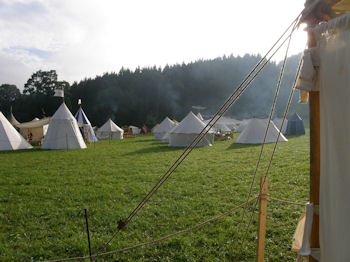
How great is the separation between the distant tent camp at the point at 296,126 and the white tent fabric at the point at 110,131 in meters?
16.3

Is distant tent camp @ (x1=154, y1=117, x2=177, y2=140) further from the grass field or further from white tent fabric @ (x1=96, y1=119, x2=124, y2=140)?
the grass field

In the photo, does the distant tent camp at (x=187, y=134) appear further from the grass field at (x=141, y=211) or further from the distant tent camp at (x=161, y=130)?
the grass field at (x=141, y=211)

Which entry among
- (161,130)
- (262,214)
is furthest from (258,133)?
(262,214)

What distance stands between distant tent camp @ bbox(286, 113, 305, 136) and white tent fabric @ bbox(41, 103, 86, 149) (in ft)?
55.1

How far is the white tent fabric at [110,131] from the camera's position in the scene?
2729 centimetres

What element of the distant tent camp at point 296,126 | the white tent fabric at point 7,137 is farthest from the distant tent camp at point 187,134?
the distant tent camp at point 296,126

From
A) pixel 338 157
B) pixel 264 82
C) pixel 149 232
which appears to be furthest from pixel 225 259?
pixel 264 82

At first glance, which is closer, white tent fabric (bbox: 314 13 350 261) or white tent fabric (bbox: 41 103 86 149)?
white tent fabric (bbox: 314 13 350 261)

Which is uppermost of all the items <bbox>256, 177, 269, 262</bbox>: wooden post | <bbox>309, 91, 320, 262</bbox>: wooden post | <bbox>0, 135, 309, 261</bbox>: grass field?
<bbox>309, 91, 320, 262</bbox>: wooden post

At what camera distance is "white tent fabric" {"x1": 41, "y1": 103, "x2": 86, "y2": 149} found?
631 inches

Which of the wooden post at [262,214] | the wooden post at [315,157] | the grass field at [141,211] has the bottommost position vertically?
the grass field at [141,211]

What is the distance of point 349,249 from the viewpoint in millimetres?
1495

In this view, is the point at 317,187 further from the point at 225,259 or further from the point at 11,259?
the point at 11,259

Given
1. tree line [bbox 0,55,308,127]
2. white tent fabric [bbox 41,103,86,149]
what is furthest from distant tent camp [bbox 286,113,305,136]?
tree line [bbox 0,55,308,127]
